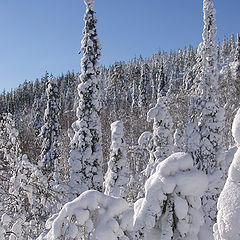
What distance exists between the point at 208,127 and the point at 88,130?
720cm

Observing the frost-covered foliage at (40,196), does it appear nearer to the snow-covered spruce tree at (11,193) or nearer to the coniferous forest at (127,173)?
the coniferous forest at (127,173)

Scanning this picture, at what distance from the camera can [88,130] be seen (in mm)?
17000

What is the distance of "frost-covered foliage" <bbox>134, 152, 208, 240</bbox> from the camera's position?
3471mm

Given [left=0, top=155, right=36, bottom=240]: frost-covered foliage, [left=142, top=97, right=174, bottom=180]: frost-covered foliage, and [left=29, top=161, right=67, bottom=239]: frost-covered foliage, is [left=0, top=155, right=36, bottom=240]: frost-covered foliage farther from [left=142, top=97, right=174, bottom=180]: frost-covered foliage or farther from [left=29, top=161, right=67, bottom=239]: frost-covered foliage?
[left=142, top=97, right=174, bottom=180]: frost-covered foliage

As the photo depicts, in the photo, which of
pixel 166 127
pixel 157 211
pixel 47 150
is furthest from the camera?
pixel 47 150

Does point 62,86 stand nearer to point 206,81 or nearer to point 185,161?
point 206,81

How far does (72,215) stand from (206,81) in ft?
40.4

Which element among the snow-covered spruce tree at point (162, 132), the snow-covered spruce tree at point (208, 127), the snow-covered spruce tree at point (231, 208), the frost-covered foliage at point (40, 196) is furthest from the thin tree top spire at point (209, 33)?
the snow-covered spruce tree at point (231, 208)

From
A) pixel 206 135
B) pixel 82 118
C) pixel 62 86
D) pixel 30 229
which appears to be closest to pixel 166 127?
pixel 206 135

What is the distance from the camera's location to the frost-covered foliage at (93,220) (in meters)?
3.83

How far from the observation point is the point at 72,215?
3.89 meters

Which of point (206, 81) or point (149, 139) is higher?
point (206, 81)

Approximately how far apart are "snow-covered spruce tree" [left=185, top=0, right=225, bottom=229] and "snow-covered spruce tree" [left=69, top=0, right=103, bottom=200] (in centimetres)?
585

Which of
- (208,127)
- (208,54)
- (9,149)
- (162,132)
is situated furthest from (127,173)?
(208,54)
